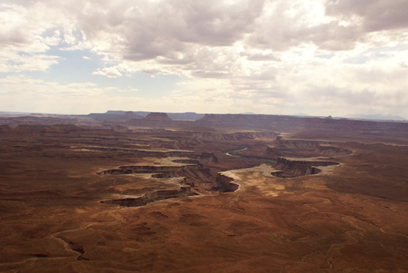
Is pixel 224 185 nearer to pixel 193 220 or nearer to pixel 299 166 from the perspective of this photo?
pixel 299 166

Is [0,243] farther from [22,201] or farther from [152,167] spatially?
[152,167]

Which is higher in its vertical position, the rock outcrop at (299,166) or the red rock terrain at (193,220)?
the red rock terrain at (193,220)

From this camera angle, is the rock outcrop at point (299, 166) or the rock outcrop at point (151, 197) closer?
the rock outcrop at point (151, 197)

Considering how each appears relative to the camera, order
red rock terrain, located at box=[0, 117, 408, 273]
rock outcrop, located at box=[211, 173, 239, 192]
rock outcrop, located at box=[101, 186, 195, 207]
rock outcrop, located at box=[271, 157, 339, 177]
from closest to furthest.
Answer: red rock terrain, located at box=[0, 117, 408, 273] < rock outcrop, located at box=[101, 186, 195, 207] < rock outcrop, located at box=[211, 173, 239, 192] < rock outcrop, located at box=[271, 157, 339, 177]

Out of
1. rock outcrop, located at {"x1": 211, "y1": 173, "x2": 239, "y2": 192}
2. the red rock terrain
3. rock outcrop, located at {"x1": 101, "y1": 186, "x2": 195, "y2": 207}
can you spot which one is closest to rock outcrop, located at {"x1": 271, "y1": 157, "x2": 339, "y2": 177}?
the red rock terrain

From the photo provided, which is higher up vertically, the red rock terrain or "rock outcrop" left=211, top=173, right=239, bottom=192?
the red rock terrain

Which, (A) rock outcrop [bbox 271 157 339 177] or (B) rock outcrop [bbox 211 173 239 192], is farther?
(A) rock outcrop [bbox 271 157 339 177]

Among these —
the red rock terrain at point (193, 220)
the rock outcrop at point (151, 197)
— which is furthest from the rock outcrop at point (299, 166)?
the rock outcrop at point (151, 197)

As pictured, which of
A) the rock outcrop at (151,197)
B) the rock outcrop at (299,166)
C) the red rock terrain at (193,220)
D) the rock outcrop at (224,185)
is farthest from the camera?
the rock outcrop at (299,166)

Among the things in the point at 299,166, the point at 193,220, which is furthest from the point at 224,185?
the point at 193,220

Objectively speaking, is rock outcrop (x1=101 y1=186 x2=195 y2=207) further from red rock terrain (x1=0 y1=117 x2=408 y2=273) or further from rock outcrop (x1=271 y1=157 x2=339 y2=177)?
rock outcrop (x1=271 y1=157 x2=339 y2=177)

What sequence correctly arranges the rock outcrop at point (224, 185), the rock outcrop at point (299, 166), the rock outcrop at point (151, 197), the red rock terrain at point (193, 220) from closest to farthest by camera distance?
the red rock terrain at point (193, 220) → the rock outcrop at point (151, 197) → the rock outcrop at point (224, 185) → the rock outcrop at point (299, 166)

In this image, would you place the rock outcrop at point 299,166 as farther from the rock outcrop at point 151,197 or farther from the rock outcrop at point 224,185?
the rock outcrop at point 151,197
